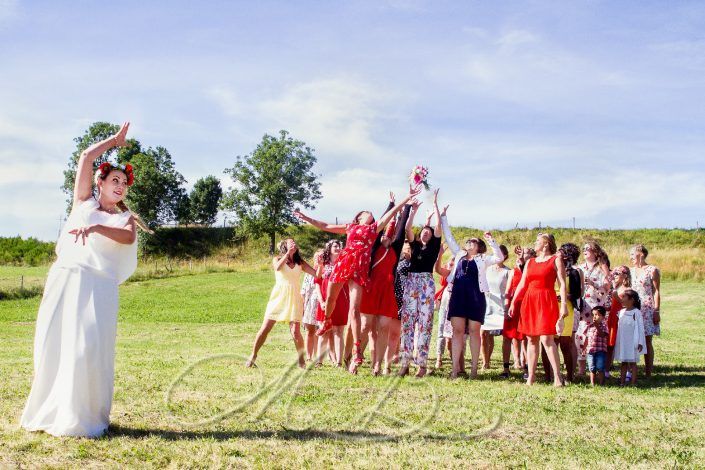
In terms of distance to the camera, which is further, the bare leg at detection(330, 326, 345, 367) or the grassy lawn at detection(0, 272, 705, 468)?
the bare leg at detection(330, 326, 345, 367)

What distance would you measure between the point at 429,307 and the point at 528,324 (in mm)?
1476

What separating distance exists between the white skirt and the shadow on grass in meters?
0.26

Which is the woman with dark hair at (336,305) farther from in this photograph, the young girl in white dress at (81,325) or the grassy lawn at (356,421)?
the young girl in white dress at (81,325)

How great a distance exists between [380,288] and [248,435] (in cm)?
425

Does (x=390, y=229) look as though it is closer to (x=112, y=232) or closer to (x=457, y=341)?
(x=457, y=341)

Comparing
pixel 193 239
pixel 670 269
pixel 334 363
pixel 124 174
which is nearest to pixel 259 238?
pixel 193 239

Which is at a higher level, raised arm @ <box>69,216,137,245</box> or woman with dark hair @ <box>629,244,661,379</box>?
raised arm @ <box>69,216,137,245</box>

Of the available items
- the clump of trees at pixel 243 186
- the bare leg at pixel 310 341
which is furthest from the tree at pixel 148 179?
the bare leg at pixel 310 341

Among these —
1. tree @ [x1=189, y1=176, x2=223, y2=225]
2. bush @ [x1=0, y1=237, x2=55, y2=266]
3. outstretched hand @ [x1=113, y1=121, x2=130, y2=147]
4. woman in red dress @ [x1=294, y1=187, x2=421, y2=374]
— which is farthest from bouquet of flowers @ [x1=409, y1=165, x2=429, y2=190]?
tree @ [x1=189, y1=176, x2=223, y2=225]

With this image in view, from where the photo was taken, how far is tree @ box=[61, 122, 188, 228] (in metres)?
73.3

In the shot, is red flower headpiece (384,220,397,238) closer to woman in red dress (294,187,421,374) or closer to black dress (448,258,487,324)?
woman in red dress (294,187,421,374)

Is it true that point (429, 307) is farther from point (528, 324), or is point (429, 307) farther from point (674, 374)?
point (674, 374)

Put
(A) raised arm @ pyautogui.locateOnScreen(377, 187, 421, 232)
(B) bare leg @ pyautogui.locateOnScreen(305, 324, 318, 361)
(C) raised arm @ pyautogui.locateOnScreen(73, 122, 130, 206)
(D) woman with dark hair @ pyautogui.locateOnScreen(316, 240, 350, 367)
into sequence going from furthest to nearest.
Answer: (B) bare leg @ pyautogui.locateOnScreen(305, 324, 318, 361), (D) woman with dark hair @ pyautogui.locateOnScreen(316, 240, 350, 367), (A) raised arm @ pyautogui.locateOnScreen(377, 187, 421, 232), (C) raised arm @ pyautogui.locateOnScreen(73, 122, 130, 206)

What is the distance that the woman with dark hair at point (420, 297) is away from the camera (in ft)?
35.1
